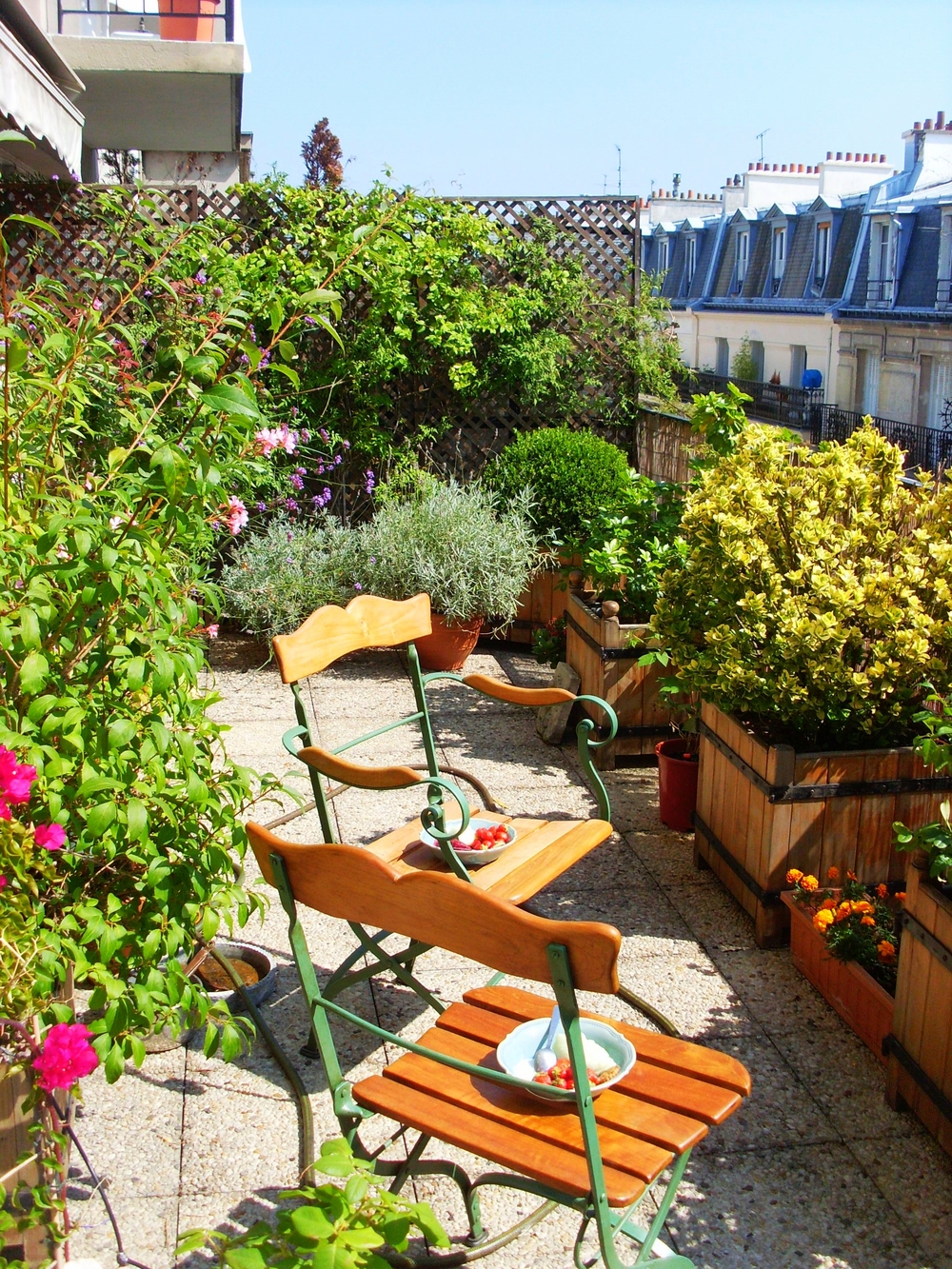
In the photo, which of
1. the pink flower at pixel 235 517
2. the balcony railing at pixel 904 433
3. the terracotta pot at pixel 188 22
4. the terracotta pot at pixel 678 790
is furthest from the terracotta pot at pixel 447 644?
the balcony railing at pixel 904 433

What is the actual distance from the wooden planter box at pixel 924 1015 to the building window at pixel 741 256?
Answer: 35.9 meters

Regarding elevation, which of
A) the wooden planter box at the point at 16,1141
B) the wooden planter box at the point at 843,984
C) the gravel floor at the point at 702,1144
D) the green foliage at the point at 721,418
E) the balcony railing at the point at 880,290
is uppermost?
the balcony railing at the point at 880,290

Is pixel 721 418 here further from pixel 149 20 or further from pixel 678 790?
pixel 149 20

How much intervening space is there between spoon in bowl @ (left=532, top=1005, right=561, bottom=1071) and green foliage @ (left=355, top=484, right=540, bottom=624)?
4.28 metres

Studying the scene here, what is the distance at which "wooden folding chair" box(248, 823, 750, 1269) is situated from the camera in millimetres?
1708

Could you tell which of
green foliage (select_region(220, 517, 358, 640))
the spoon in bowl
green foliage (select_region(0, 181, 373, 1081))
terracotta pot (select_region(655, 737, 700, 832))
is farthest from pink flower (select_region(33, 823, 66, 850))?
green foliage (select_region(220, 517, 358, 640))

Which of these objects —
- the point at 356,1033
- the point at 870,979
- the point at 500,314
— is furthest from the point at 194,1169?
the point at 500,314

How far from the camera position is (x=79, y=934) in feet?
7.29

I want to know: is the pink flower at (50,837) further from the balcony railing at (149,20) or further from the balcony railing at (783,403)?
the balcony railing at (783,403)

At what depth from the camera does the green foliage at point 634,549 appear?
17.8 ft

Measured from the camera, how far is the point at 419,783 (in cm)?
320

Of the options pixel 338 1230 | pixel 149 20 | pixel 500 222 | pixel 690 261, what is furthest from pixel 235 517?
pixel 690 261

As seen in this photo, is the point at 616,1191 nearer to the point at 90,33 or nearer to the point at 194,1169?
the point at 194,1169

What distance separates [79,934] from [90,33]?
8563 millimetres
